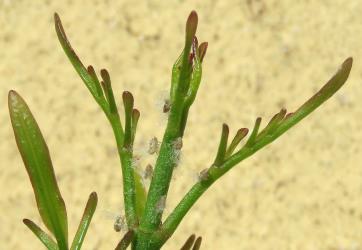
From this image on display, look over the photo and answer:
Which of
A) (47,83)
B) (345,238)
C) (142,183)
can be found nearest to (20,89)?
(47,83)

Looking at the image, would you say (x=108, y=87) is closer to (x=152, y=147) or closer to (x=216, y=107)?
(x=152, y=147)

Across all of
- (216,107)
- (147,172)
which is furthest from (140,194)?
(216,107)

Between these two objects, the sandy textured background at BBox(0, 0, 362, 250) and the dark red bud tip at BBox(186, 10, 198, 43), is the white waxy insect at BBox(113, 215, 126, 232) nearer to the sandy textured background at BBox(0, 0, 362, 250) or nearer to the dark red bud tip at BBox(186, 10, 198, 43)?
the dark red bud tip at BBox(186, 10, 198, 43)

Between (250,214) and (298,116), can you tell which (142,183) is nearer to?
(298,116)

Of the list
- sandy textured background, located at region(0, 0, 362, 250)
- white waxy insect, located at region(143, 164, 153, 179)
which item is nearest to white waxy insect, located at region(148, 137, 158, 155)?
white waxy insect, located at region(143, 164, 153, 179)

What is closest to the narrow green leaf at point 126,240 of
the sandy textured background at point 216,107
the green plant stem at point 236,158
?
the green plant stem at point 236,158
